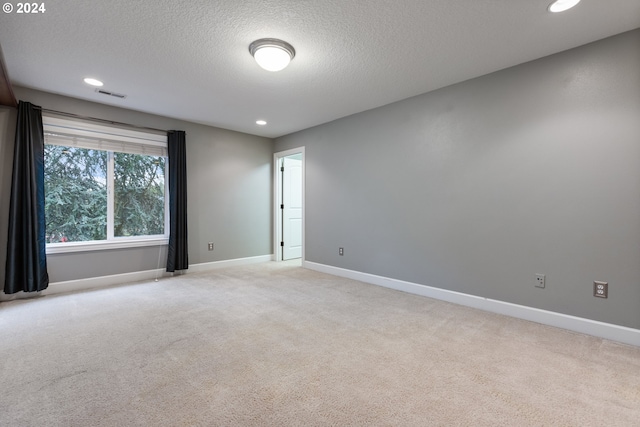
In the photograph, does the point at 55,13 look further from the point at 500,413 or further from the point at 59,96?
the point at 500,413

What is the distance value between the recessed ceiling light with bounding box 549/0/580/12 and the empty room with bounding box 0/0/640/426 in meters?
0.02

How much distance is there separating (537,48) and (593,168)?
45.5 inches

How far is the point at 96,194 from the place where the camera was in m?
3.97

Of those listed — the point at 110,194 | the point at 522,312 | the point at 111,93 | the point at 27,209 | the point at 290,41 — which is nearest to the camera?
the point at 290,41

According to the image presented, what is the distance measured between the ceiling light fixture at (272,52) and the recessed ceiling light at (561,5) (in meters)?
1.93

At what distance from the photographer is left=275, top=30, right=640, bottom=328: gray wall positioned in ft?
7.73

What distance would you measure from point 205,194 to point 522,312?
4.64 meters

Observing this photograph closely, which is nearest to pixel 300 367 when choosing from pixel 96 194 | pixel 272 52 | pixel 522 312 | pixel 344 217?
pixel 522 312

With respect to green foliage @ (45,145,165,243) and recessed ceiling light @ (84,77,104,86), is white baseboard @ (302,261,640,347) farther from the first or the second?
recessed ceiling light @ (84,77,104,86)

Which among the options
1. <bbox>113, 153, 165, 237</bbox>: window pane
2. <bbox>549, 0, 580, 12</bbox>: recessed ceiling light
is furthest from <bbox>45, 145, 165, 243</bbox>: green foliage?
<bbox>549, 0, 580, 12</bbox>: recessed ceiling light

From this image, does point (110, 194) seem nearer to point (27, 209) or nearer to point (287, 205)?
point (27, 209)

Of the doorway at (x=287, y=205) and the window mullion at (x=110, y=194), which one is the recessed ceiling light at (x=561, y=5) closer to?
the doorway at (x=287, y=205)

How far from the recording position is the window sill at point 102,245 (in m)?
3.62

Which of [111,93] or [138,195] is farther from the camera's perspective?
[138,195]
